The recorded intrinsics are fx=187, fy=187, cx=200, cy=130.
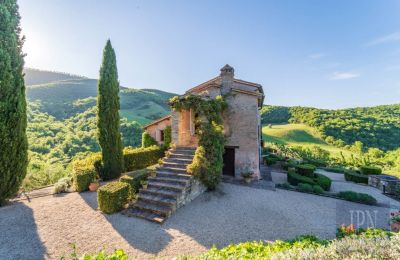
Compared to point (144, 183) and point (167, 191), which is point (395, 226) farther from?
point (144, 183)

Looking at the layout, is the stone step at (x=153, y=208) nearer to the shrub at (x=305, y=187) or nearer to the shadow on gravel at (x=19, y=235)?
the shadow on gravel at (x=19, y=235)

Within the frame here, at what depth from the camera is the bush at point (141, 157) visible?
49.4 ft

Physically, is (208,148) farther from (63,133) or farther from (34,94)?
(34,94)

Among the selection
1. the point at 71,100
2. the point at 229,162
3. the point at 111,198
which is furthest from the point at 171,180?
the point at 71,100

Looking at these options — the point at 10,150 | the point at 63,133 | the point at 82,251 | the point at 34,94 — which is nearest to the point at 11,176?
A: the point at 10,150

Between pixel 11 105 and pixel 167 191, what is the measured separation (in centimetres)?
837

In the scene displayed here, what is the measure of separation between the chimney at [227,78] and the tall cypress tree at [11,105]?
1172 centimetres

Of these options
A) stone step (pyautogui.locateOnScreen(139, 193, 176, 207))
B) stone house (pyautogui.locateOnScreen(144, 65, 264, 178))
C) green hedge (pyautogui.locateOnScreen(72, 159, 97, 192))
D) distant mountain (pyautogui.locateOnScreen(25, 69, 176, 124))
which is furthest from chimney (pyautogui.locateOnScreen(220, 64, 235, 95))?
distant mountain (pyautogui.locateOnScreen(25, 69, 176, 124))

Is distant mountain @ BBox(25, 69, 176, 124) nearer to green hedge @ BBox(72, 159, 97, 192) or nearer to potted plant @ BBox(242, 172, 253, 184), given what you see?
green hedge @ BBox(72, 159, 97, 192)

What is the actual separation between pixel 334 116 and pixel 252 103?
45.7 meters

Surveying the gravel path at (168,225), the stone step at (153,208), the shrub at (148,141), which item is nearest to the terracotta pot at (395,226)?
the gravel path at (168,225)

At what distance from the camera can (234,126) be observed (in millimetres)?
13867

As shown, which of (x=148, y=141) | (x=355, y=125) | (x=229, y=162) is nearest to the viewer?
(x=229, y=162)

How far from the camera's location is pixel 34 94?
181 ft
